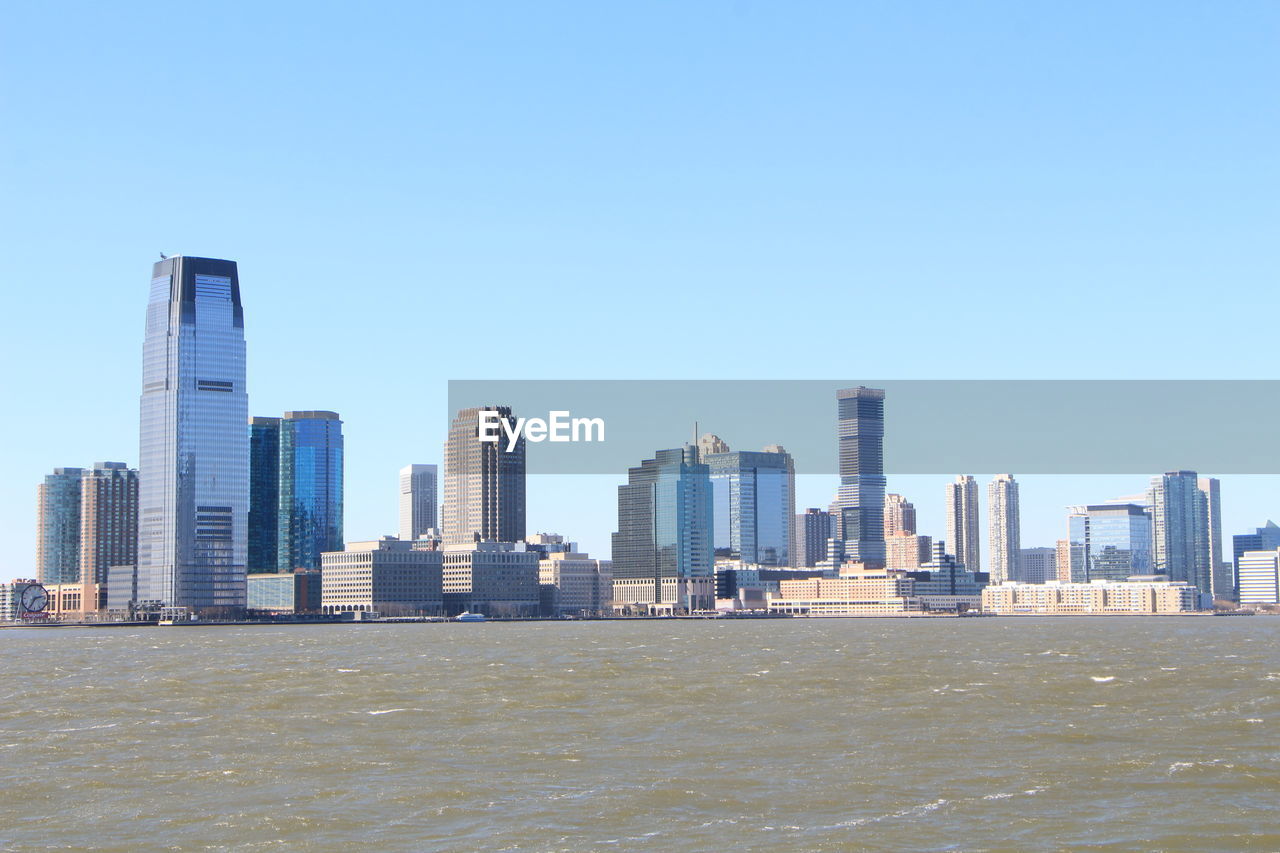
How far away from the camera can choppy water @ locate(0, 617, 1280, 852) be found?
4184cm

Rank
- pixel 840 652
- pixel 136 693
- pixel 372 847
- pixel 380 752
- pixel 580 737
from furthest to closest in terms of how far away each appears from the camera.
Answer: pixel 840 652
pixel 136 693
pixel 580 737
pixel 380 752
pixel 372 847

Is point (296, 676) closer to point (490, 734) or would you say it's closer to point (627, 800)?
point (490, 734)

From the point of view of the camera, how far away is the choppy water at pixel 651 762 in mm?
41844

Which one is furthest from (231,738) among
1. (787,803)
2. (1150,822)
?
→ (1150,822)

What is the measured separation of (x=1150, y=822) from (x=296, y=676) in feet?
223

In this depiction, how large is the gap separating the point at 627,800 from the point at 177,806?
12.0m

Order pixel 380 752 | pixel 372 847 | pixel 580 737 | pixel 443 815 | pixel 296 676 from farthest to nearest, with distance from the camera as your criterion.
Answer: pixel 296 676, pixel 580 737, pixel 380 752, pixel 443 815, pixel 372 847

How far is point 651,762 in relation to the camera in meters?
53.1

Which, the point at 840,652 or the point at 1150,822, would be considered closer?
the point at 1150,822

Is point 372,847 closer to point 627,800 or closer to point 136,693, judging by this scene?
point 627,800

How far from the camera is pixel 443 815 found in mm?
44031

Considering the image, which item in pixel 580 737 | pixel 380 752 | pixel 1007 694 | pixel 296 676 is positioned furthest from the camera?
pixel 296 676

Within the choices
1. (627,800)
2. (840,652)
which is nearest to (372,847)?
(627,800)

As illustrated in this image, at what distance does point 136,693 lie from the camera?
8744cm
